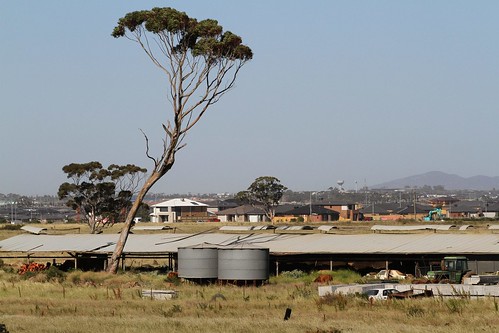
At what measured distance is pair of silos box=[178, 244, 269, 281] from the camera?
50.0 meters

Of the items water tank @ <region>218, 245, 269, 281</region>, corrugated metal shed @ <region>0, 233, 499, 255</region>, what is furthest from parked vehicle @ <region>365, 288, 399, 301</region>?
corrugated metal shed @ <region>0, 233, 499, 255</region>

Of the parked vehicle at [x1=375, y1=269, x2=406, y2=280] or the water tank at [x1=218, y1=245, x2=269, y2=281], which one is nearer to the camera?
the water tank at [x1=218, y1=245, x2=269, y2=281]

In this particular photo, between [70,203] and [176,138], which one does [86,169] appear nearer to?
[70,203]

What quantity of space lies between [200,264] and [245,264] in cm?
293

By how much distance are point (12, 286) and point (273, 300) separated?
16.2 metres

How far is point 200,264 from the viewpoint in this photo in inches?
2025

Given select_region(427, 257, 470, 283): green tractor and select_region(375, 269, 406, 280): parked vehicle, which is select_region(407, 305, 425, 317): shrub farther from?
select_region(375, 269, 406, 280): parked vehicle

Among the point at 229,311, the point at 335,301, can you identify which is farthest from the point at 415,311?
the point at 229,311

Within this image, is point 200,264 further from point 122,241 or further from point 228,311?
point 228,311

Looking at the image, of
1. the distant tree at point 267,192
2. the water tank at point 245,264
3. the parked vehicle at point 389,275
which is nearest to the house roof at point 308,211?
the distant tree at point 267,192

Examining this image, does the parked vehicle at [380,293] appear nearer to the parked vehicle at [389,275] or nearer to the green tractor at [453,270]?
the green tractor at [453,270]

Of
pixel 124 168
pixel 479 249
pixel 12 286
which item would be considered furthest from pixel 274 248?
pixel 124 168

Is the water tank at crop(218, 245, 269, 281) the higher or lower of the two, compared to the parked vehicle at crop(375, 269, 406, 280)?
higher

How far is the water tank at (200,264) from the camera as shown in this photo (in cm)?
5138
